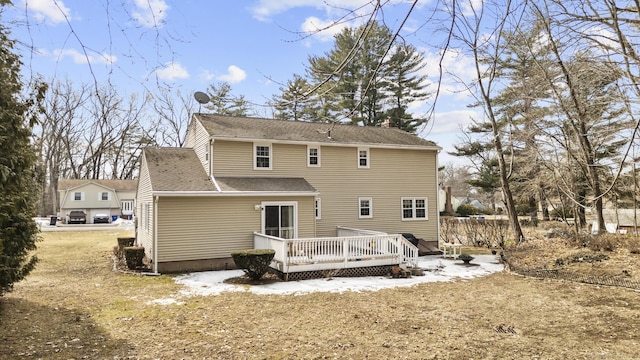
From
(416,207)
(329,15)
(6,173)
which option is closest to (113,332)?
(6,173)

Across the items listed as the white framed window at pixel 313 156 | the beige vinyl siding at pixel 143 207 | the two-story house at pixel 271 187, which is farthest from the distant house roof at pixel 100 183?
the white framed window at pixel 313 156

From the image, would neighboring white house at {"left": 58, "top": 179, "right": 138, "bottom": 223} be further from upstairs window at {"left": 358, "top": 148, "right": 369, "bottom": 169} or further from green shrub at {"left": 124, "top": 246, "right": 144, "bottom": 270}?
upstairs window at {"left": 358, "top": 148, "right": 369, "bottom": 169}

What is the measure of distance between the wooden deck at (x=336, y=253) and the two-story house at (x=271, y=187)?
145 centimetres

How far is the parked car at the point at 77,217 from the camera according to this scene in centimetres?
3628

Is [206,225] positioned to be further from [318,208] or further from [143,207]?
[318,208]

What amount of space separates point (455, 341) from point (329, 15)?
19.0 feet

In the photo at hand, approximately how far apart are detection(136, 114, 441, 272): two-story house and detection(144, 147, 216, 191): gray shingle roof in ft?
0.12

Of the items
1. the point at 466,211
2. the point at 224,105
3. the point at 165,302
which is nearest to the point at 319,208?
the point at 165,302

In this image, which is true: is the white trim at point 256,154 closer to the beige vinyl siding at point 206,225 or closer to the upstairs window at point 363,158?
the beige vinyl siding at point 206,225

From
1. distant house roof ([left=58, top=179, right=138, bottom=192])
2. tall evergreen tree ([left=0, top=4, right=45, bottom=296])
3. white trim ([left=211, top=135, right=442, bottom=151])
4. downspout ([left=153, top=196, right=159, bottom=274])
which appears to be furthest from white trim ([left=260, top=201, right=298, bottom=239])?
distant house roof ([left=58, top=179, right=138, bottom=192])

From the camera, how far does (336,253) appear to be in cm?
1310

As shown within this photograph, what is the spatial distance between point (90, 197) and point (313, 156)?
106 feet

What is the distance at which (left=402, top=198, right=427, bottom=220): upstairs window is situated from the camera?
737 inches

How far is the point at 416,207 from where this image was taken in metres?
18.9
